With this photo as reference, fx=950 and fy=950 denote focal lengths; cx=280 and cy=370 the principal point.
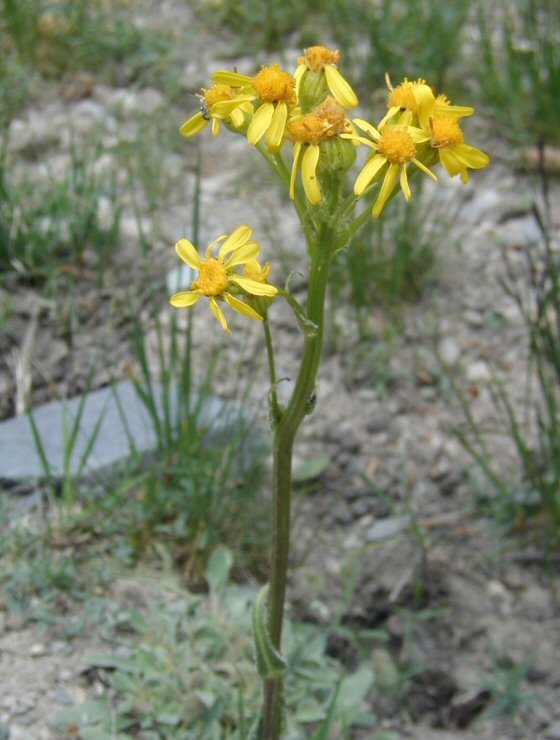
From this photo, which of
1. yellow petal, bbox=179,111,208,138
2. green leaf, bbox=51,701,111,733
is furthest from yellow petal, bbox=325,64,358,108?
green leaf, bbox=51,701,111,733

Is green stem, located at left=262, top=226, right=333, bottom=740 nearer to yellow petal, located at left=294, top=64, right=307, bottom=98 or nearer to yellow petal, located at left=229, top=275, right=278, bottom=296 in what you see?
yellow petal, located at left=229, top=275, right=278, bottom=296

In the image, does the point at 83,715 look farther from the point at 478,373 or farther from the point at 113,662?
the point at 478,373

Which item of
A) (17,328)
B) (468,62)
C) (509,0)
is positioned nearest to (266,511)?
(17,328)

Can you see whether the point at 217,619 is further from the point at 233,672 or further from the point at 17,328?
the point at 17,328

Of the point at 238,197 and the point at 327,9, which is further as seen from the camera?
the point at 327,9

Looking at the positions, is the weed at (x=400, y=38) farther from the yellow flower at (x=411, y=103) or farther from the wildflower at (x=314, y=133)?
the wildflower at (x=314, y=133)

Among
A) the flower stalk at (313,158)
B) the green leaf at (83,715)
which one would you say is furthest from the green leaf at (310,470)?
the flower stalk at (313,158)
